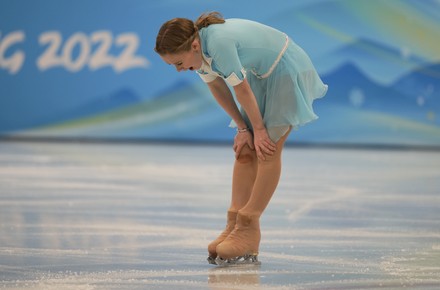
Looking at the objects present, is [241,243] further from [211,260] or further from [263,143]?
[263,143]

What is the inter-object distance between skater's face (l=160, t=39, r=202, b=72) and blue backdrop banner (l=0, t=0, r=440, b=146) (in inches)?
316

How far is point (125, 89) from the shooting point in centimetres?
1136

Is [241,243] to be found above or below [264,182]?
below

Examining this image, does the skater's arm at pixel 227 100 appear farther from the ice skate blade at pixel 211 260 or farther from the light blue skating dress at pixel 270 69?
the ice skate blade at pixel 211 260

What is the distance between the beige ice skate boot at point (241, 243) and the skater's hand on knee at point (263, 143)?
8.1 inches

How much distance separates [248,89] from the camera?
116 inches

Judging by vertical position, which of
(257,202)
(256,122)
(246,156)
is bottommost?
(257,202)

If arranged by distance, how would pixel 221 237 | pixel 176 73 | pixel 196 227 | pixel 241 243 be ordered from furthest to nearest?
pixel 176 73 < pixel 196 227 < pixel 221 237 < pixel 241 243

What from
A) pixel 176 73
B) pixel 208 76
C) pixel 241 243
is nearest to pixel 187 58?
pixel 208 76

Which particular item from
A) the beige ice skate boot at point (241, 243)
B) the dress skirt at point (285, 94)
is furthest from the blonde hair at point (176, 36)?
the beige ice skate boot at point (241, 243)

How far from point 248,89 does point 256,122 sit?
13cm

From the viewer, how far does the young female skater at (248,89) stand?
9.54 ft

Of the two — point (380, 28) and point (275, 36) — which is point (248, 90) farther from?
point (380, 28)

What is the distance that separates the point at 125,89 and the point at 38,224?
7.60 metres
